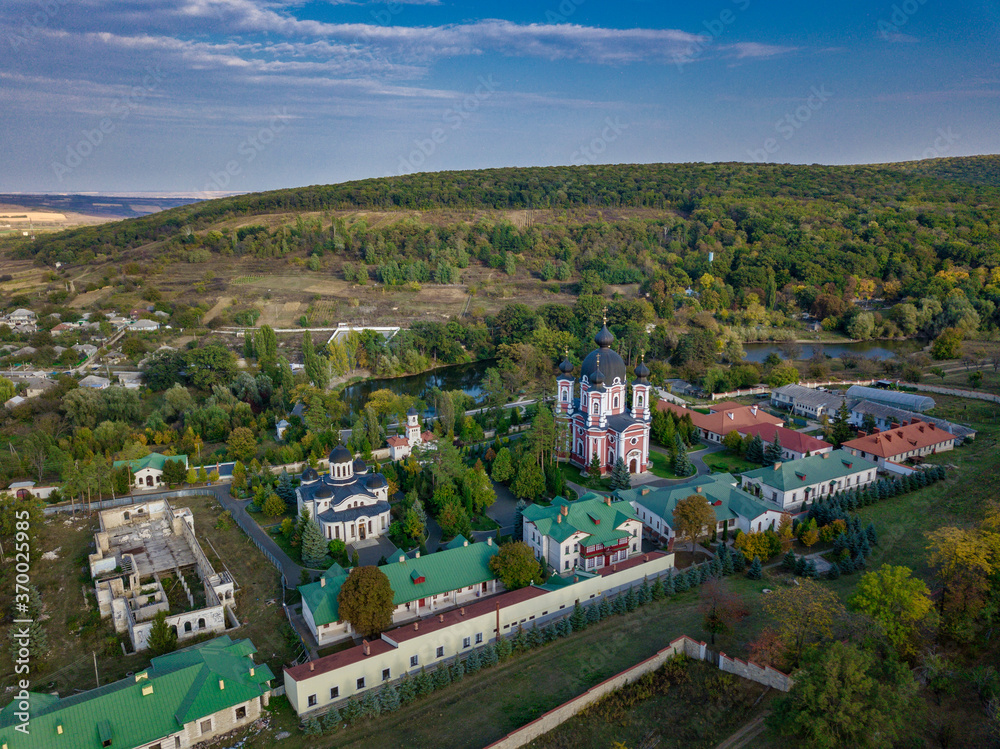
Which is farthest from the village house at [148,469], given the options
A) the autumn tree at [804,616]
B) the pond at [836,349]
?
the pond at [836,349]

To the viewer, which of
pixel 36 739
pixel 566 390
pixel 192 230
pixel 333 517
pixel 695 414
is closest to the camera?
pixel 36 739

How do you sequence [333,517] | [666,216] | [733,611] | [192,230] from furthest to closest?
[666,216], [192,230], [333,517], [733,611]

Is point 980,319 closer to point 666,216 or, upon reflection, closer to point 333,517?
point 666,216

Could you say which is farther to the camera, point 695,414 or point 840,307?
point 840,307

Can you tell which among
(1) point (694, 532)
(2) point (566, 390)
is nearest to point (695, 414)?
(2) point (566, 390)

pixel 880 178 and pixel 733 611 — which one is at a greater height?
pixel 880 178

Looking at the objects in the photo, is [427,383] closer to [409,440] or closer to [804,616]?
[409,440]

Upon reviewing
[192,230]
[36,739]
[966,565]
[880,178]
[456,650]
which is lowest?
[456,650]
